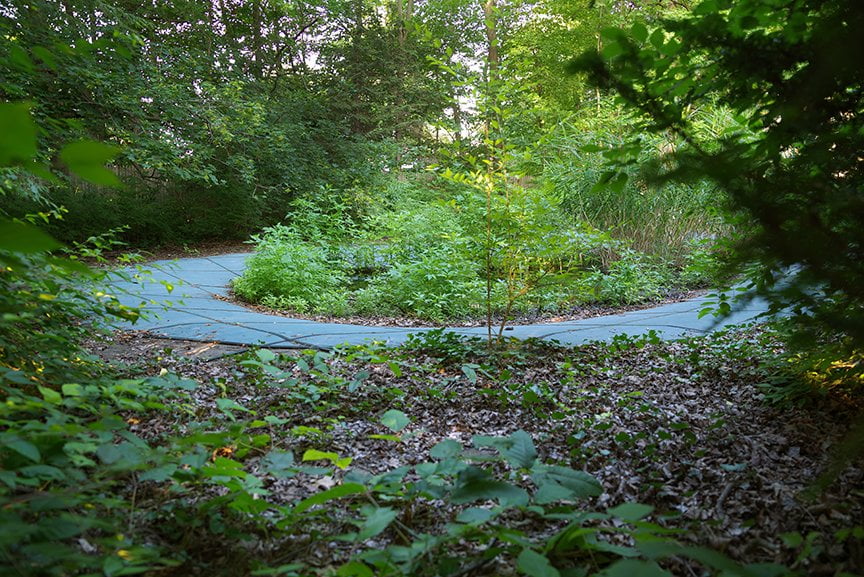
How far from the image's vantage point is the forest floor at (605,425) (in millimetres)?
1151

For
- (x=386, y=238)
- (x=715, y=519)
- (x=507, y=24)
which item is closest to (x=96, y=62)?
(x=386, y=238)

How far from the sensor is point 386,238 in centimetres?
753

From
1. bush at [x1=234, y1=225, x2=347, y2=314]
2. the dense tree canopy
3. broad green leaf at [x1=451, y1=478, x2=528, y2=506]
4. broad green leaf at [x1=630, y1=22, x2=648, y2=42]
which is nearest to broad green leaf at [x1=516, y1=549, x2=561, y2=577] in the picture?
broad green leaf at [x1=451, y1=478, x2=528, y2=506]

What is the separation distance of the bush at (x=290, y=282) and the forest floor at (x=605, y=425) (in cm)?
189

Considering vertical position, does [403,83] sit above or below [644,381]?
above

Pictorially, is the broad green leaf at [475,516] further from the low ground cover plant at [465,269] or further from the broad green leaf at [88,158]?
the low ground cover plant at [465,269]

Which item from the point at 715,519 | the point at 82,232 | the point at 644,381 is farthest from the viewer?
the point at 82,232

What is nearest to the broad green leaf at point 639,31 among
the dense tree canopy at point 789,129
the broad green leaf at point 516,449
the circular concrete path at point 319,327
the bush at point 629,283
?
the dense tree canopy at point 789,129

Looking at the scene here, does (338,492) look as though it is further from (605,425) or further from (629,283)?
(629,283)

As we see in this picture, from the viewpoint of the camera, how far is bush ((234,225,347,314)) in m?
5.15

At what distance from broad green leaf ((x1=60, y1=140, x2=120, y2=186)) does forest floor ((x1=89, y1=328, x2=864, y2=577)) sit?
0.77 metres

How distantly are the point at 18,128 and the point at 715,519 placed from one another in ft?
5.07

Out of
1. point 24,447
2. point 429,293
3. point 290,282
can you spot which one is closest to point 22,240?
point 24,447

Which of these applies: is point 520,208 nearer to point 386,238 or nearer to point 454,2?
point 386,238
